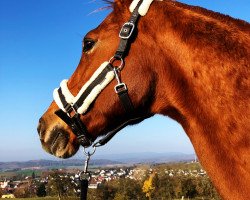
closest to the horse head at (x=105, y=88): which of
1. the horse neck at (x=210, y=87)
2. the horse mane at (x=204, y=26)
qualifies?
the horse neck at (x=210, y=87)

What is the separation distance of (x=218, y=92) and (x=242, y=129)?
0.39 m

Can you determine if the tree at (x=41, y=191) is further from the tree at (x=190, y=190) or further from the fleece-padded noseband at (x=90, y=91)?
the fleece-padded noseband at (x=90, y=91)

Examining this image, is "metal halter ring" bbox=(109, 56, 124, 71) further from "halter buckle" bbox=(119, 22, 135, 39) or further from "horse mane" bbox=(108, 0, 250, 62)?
"horse mane" bbox=(108, 0, 250, 62)

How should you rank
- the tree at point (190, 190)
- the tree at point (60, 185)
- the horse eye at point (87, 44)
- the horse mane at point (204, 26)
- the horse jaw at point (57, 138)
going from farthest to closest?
the tree at point (190, 190)
the tree at point (60, 185)
the horse jaw at point (57, 138)
the horse eye at point (87, 44)
the horse mane at point (204, 26)

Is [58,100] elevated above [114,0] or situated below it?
below

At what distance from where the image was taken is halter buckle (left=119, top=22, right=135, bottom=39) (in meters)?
3.97

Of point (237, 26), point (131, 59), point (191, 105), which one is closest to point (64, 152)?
point (131, 59)

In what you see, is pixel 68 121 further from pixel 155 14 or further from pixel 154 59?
pixel 155 14

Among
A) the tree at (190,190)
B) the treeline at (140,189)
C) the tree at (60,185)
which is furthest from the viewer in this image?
the tree at (190,190)

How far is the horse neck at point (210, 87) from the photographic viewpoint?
130 inches

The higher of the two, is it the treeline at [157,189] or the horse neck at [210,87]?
the horse neck at [210,87]

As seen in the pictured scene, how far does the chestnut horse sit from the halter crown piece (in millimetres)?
67

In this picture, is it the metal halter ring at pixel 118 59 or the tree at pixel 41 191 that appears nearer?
the metal halter ring at pixel 118 59

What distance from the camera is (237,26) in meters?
3.69
